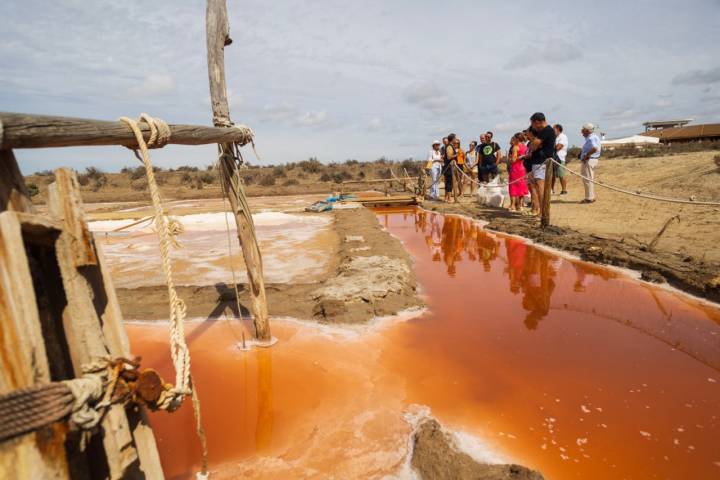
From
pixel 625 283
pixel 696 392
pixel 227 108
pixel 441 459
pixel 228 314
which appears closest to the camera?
pixel 441 459

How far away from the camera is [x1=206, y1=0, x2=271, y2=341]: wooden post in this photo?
321 centimetres

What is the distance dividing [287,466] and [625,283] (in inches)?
175

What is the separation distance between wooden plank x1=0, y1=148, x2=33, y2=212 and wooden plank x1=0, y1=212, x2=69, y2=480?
19 cm

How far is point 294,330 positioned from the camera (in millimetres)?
4047

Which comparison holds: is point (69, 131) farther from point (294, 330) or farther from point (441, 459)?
point (294, 330)

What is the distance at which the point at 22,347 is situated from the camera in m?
1.16

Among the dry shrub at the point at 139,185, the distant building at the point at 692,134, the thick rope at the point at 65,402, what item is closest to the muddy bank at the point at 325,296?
the thick rope at the point at 65,402

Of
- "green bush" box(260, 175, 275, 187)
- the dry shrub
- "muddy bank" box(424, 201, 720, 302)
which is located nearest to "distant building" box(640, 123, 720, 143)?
"green bush" box(260, 175, 275, 187)

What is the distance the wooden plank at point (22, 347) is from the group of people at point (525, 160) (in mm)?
7369

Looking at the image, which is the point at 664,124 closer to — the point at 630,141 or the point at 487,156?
the point at 630,141

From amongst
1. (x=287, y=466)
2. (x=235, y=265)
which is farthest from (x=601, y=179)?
(x=287, y=466)

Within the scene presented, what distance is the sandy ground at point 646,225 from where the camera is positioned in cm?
491

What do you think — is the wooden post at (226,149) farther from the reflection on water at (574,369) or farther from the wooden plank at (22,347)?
the wooden plank at (22,347)

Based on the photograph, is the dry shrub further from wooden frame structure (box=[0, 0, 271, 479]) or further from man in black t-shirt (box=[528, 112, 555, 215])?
wooden frame structure (box=[0, 0, 271, 479])
